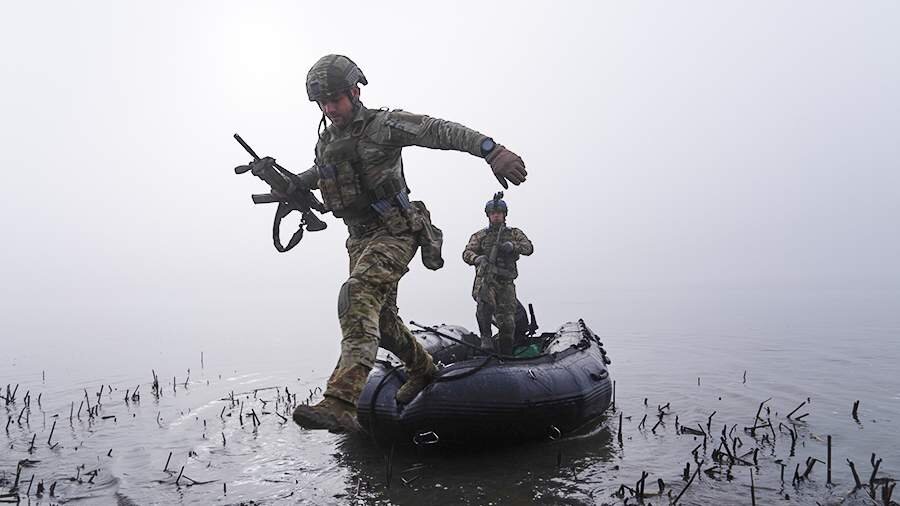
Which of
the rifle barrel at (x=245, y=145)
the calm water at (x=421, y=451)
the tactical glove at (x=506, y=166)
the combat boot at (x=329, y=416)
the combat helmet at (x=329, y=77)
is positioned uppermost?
the combat helmet at (x=329, y=77)

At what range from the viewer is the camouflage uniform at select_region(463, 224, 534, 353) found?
10.6m

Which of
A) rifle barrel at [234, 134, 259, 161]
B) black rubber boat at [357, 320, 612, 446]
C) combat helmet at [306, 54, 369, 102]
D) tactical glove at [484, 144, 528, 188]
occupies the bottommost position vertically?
black rubber boat at [357, 320, 612, 446]

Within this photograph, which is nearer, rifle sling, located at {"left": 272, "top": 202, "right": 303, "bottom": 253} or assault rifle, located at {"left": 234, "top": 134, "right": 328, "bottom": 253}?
assault rifle, located at {"left": 234, "top": 134, "right": 328, "bottom": 253}

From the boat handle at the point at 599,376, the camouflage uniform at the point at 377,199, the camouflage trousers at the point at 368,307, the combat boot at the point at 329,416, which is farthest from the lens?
the boat handle at the point at 599,376

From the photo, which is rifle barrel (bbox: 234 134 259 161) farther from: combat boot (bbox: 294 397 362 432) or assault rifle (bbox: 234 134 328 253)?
combat boot (bbox: 294 397 362 432)

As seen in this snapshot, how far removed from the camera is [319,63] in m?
4.24

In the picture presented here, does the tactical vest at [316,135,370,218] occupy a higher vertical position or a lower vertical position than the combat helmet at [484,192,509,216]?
lower

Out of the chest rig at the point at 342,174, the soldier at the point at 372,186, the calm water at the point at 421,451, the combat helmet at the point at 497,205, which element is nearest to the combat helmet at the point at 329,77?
the soldier at the point at 372,186

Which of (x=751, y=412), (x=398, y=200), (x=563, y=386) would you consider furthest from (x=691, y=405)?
(x=398, y=200)

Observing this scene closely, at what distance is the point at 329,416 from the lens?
3.34 meters

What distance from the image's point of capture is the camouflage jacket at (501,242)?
418 inches

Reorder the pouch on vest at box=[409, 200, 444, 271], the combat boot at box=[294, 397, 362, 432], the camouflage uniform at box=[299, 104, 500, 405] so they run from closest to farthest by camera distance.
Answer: the combat boot at box=[294, 397, 362, 432]
the camouflage uniform at box=[299, 104, 500, 405]
the pouch on vest at box=[409, 200, 444, 271]

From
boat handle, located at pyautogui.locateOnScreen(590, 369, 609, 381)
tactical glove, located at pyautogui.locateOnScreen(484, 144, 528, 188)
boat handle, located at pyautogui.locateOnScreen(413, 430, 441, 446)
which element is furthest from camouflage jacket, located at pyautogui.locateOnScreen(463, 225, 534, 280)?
tactical glove, located at pyautogui.locateOnScreen(484, 144, 528, 188)

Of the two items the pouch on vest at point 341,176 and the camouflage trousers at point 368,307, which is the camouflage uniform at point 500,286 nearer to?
the camouflage trousers at point 368,307
